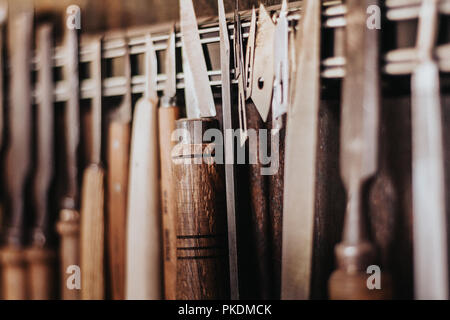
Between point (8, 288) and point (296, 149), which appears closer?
point (296, 149)

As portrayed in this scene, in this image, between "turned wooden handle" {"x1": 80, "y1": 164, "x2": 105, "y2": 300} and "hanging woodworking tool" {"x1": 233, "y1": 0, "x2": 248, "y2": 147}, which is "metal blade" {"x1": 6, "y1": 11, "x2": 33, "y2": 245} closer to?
"turned wooden handle" {"x1": 80, "y1": 164, "x2": 105, "y2": 300}

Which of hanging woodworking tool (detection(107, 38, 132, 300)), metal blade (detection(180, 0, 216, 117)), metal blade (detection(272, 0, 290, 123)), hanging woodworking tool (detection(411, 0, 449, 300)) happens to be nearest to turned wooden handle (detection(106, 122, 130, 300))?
hanging woodworking tool (detection(107, 38, 132, 300))

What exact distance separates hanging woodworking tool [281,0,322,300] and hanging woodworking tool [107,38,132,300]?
0.23 m

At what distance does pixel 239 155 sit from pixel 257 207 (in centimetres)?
7

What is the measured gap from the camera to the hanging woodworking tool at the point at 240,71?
0.61 m

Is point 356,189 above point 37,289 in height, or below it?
above

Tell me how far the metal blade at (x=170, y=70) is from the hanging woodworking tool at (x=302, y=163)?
0.17m

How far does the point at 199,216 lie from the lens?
0.60 m

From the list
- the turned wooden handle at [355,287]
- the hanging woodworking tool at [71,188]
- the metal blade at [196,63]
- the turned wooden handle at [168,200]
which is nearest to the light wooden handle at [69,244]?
the hanging woodworking tool at [71,188]

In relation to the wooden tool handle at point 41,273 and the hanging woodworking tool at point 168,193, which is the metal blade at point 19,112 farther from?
the hanging woodworking tool at point 168,193

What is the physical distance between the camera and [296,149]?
0.56 m
